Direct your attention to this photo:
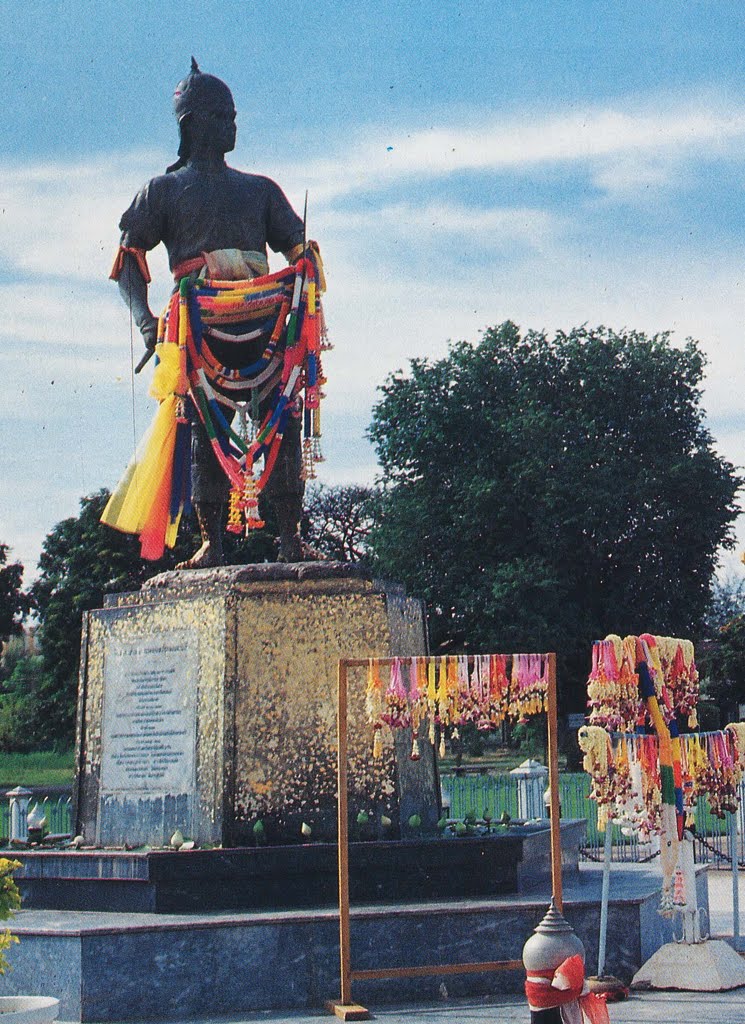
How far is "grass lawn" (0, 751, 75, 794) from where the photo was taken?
141 ft

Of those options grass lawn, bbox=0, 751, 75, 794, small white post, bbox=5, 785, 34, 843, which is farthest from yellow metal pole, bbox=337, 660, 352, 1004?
grass lawn, bbox=0, 751, 75, 794

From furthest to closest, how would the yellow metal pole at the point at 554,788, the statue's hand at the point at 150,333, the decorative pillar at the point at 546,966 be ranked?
the statue's hand at the point at 150,333 < the yellow metal pole at the point at 554,788 < the decorative pillar at the point at 546,966

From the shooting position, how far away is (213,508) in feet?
36.1

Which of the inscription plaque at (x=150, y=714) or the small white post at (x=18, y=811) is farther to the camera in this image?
the small white post at (x=18, y=811)

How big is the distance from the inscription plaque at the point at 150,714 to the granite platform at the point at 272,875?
629 millimetres

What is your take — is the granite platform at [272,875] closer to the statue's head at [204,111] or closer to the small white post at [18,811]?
the statue's head at [204,111]

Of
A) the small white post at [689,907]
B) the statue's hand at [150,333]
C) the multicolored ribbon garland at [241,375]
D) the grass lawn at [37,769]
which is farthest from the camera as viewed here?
the grass lawn at [37,769]

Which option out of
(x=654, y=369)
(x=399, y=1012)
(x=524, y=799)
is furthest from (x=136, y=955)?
(x=654, y=369)

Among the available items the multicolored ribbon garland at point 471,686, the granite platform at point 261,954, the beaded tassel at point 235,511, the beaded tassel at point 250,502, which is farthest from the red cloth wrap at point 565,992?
the beaded tassel at point 235,511

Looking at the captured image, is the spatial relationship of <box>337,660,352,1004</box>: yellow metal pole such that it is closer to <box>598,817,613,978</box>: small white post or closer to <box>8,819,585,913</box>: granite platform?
<box>8,819,585,913</box>: granite platform

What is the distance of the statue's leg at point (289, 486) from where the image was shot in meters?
10.9

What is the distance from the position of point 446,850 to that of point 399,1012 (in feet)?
4.65

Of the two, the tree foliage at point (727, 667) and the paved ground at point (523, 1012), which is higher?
the tree foliage at point (727, 667)

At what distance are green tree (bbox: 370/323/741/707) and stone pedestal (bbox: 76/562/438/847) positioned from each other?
851 inches
